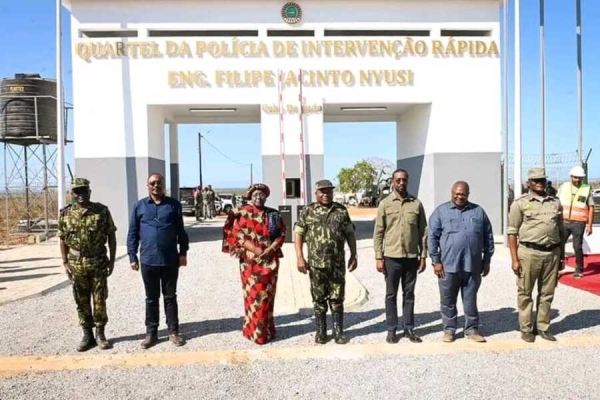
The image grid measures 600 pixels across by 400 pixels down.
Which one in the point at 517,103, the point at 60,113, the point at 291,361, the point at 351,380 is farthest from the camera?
the point at 60,113

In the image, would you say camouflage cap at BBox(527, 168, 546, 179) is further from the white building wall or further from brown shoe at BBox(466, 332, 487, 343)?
the white building wall

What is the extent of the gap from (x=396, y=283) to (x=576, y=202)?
15.8 feet

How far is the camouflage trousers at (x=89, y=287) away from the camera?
518 cm

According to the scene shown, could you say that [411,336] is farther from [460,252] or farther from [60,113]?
[60,113]

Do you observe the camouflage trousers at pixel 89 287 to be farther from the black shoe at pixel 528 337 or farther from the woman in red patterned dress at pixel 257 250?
the black shoe at pixel 528 337

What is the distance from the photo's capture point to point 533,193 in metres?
5.38

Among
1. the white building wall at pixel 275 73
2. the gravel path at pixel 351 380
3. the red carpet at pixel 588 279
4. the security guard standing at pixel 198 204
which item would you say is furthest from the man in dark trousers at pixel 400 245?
the security guard standing at pixel 198 204

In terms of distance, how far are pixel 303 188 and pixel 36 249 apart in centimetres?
797

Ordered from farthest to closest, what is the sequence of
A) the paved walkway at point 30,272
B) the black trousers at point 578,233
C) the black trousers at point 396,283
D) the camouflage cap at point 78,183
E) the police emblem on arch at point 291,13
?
1. the police emblem on arch at point 291,13
2. the black trousers at point 578,233
3. the paved walkway at point 30,272
4. the black trousers at point 396,283
5. the camouflage cap at point 78,183

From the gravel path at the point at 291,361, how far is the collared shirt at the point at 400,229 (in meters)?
0.98

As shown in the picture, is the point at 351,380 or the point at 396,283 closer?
the point at 351,380

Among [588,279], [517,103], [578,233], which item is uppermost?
[517,103]

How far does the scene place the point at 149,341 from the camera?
533 centimetres

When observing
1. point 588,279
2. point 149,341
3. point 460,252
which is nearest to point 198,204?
point 588,279
